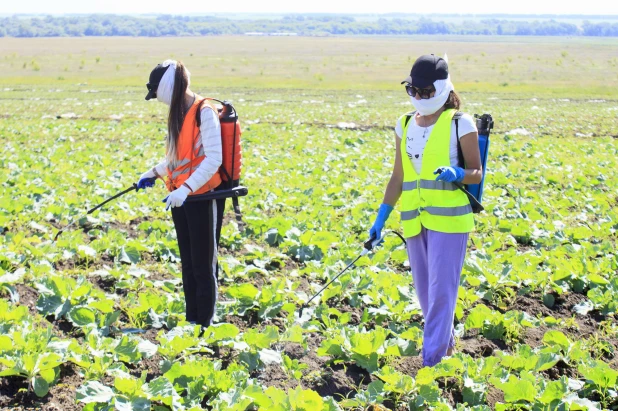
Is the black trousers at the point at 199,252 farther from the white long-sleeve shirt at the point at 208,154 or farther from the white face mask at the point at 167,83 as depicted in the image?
the white face mask at the point at 167,83

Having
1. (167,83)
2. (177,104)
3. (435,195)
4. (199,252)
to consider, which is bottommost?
(199,252)

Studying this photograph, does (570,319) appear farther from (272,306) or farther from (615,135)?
→ (615,135)

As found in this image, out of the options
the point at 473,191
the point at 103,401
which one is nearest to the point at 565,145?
the point at 473,191

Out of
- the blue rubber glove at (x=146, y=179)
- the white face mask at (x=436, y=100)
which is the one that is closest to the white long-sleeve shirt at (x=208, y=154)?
the blue rubber glove at (x=146, y=179)

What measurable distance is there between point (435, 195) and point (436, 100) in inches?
22.6

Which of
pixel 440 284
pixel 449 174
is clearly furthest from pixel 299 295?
pixel 449 174

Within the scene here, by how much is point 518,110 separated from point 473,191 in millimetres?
24521

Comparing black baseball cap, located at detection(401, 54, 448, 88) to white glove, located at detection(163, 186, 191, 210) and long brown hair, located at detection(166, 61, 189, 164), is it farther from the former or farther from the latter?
white glove, located at detection(163, 186, 191, 210)

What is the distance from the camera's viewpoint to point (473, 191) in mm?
4477

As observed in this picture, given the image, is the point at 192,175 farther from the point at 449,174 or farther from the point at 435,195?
the point at 449,174

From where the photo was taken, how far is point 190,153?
4969 mm

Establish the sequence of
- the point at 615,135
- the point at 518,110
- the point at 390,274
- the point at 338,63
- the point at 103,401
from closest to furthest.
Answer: the point at 103,401 → the point at 390,274 → the point at 615,135 → the point at 518,110 → the point at 338,63

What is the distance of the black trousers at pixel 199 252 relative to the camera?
5.05 metres

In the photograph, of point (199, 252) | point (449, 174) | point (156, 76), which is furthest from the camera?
point (199, 252)
